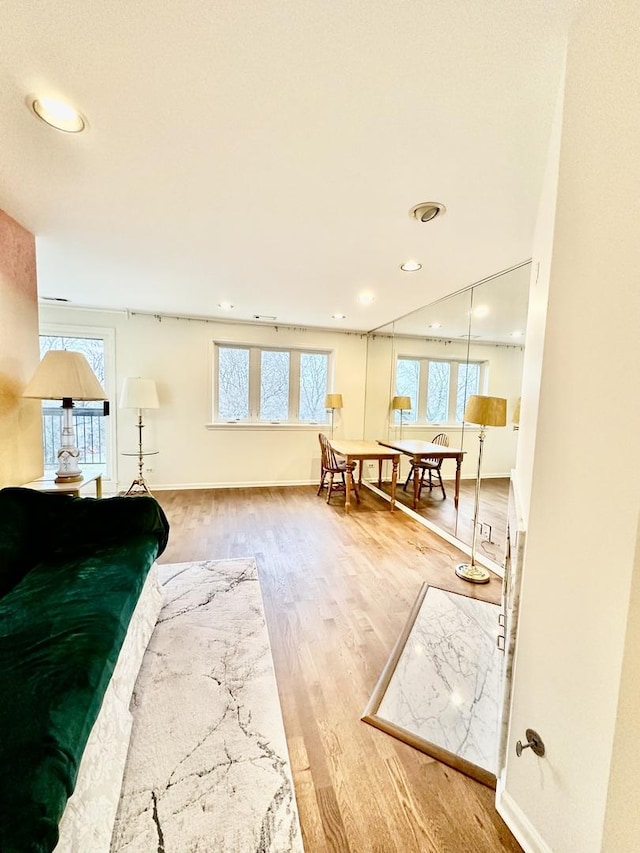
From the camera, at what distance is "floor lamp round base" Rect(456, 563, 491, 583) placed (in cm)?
253

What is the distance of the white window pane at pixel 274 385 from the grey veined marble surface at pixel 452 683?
138 inches

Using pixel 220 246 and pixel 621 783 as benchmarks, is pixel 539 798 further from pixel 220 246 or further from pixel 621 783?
pixel 220 246

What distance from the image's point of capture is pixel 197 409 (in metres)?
4.70

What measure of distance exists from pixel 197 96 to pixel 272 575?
2714 millimetres

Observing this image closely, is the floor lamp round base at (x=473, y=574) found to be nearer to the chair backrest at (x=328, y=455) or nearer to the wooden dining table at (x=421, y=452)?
the wooden dining table at (x=421, y=452)

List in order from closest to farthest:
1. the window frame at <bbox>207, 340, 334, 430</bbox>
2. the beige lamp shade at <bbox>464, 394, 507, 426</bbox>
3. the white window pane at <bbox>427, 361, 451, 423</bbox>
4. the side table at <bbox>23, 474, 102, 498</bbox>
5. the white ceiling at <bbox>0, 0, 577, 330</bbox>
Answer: the white ceiling at <bbox>0, 0, 577, 330</bbox>, the side table at <bbox>23, 474, 102, 498</bbox>, the beige lamp shade at <bbox>464, 394, 507, 426</bbox>, the white window pane at <bbox>427, 361, 451, 423</bbox>, the window frame at <bbox>207, 340, 334, 430</bbox>

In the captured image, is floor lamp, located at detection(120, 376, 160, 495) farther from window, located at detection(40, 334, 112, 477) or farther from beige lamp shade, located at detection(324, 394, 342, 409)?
beige lamp shade, located at detection(324, 394, 342, 409)

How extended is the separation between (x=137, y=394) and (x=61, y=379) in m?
2.00

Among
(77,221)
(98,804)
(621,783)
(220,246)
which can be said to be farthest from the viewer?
(220,246)

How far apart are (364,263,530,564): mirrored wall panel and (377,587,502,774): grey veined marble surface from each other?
0.96 m

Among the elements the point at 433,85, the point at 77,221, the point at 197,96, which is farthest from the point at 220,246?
the point at 433,85

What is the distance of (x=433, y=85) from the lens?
1063mm

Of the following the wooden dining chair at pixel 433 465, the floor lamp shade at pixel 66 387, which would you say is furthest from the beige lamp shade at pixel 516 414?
the floor lamp shade at pixel 66 387

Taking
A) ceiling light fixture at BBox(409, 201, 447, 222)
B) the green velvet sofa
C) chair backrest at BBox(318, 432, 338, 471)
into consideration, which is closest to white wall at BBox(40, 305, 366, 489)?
chair backrest at BBox(318, 432, 338, 471)
